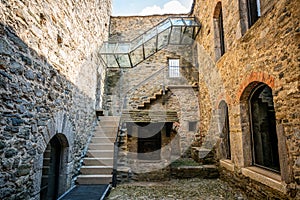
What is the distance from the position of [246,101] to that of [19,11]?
463cm

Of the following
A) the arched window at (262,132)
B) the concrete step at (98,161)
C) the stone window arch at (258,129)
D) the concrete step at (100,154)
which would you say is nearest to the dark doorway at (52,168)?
the concrete step at (98,161)

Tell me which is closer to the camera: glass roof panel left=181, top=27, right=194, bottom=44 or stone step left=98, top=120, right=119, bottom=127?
stone step left=98, top=120, right=119, bottom=127

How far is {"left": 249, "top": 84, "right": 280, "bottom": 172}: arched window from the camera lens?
4.12 metres

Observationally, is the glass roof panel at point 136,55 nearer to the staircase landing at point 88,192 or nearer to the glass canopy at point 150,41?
the glass canopy at point 150,41

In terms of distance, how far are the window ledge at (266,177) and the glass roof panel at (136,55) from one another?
600 cm

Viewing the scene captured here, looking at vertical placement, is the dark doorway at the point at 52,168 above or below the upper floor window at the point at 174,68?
below

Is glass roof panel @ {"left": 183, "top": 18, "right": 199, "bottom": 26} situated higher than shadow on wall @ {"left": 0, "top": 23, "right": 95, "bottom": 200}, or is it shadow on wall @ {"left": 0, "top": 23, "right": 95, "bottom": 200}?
glass roof panel @ {"left": 183, "top": 18, "right": 199, "bottom": 26}

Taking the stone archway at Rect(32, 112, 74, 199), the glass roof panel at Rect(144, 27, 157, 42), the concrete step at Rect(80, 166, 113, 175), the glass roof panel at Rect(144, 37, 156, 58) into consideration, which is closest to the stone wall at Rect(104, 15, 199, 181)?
the glass roof panel at Rect(144, 37, 156, 58)

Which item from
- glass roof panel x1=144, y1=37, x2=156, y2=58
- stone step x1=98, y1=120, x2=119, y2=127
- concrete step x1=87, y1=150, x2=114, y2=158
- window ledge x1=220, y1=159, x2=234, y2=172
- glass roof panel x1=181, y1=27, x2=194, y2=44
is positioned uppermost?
glass roof panel x1=181, y1=27, x2=194, y2=44

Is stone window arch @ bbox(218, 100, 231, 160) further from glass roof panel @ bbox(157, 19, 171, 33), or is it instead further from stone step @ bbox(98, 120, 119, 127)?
A: glass roof panel @ bbox(157, 19, 171, 33)

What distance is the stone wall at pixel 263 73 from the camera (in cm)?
286

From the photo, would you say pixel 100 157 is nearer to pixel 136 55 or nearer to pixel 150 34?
pixel 136 55

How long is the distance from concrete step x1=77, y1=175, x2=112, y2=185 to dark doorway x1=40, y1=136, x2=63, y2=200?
2.23ft

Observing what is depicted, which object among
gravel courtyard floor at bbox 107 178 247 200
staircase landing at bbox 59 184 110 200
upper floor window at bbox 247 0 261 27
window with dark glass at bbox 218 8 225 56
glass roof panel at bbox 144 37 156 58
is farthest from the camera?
glass roof panel at bbox 144 37 156 58
